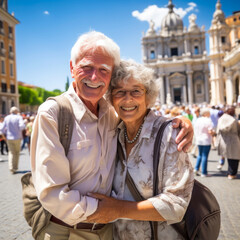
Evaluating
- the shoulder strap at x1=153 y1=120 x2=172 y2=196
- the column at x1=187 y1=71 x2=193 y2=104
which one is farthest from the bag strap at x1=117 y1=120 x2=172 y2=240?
the column at x1=187 y1=71 x2=193 y2=104

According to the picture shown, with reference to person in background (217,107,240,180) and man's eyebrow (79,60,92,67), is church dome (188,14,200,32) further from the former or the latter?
man's eyebrow (79,60,92,67)

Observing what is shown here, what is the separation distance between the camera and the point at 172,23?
168 ft

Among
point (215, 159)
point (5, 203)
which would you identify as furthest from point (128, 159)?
point (215, 159)

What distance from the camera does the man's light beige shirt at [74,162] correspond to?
4.62 feet

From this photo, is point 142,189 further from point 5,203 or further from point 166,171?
point 5,203

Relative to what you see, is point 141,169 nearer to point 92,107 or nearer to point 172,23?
point 92,107

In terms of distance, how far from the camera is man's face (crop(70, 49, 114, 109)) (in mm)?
1619

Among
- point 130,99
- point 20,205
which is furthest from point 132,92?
point 20,205

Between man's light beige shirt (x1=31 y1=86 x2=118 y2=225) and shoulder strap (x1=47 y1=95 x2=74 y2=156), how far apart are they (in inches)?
1.3

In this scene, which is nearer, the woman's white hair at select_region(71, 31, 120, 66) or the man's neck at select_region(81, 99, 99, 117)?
the woman's white hair at select_region(71, 31, 120, 66)

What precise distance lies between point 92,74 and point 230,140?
639 centimetres

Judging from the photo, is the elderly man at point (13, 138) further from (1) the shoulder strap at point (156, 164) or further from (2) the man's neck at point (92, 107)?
(1) the shoulder strap at point (156, 164)

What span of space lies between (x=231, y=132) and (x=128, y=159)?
6090 millimetres

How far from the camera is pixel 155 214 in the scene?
1.57m
